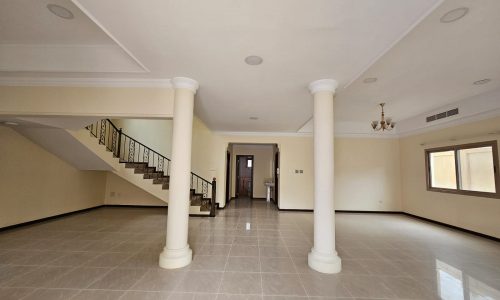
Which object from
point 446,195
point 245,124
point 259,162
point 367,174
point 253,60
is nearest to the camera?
point 253,60

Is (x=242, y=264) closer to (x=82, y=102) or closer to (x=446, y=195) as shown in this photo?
(x=82, y=102)

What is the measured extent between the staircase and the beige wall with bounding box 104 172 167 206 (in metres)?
0.88

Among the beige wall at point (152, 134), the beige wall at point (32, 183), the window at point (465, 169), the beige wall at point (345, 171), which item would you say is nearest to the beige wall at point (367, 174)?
the beige wall at point (345, 171)

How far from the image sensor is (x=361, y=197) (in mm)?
7184

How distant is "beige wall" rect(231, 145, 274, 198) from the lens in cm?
1086

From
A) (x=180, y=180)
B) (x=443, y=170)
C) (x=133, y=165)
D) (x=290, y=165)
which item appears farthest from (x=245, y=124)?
(x=443, y=170)

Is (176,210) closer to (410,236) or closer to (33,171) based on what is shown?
(33,171)


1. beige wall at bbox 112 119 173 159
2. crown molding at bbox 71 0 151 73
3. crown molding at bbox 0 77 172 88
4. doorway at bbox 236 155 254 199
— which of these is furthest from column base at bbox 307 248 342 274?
doorway at bbox 236 155 254 199

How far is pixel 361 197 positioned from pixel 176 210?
6.32m

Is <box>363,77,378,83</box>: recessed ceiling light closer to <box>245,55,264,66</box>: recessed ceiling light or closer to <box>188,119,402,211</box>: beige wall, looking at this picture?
<box>245,55,264,66</box>: recessed ceiling light

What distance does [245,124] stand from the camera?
20.6 feet

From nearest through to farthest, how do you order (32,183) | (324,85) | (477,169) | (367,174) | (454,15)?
(454,15) → (324,85) → (477,169) → (32,183) → (367,174)

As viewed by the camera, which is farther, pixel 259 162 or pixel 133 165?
pixel 259 162

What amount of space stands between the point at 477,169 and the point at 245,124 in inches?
215
